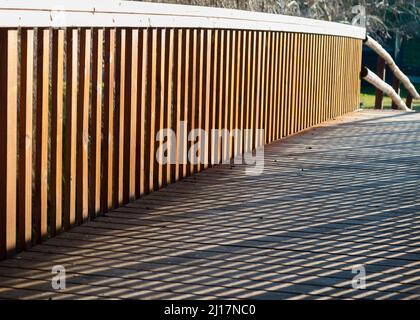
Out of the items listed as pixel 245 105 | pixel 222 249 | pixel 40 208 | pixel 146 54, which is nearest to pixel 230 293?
pixel 222 249

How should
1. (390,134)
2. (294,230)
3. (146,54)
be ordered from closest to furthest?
(294,230) < (146,54) < (390,134)

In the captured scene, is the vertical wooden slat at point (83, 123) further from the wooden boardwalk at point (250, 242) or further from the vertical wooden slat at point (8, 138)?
the vertical wooden slat at point (8, 138)

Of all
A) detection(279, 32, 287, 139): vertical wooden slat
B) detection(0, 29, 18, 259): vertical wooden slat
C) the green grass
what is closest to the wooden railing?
detection(0, 29, 18, 259): vertical wooden slat

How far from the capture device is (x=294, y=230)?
5.56 m

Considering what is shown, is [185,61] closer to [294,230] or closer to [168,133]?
[168,133]

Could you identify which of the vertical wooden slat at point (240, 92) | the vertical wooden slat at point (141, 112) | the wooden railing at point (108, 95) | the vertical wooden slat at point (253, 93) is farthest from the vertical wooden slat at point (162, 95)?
the vertical wooden slat at point (253, 93)

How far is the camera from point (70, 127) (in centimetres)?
538

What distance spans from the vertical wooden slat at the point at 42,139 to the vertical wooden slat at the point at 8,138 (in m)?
→ 0.29

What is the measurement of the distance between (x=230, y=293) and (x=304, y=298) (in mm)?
329

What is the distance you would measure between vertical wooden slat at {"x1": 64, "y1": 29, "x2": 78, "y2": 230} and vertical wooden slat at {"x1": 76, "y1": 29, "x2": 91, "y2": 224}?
0.07 metres

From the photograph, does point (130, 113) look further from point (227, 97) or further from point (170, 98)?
point (227, 97)

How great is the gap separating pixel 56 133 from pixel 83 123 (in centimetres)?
32

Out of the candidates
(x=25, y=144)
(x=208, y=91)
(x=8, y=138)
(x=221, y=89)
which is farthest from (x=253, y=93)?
(x=8, y=138)

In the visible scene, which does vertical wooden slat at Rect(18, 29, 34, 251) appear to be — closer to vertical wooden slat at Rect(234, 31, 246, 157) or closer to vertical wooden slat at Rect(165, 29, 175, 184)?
vertical wooden slat at Rect(165, 29, 175, 184)
